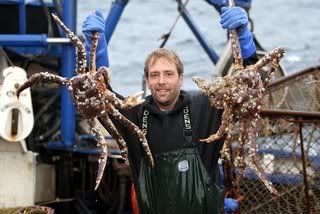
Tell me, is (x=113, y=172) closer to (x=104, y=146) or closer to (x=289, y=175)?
(x=289, y=175)

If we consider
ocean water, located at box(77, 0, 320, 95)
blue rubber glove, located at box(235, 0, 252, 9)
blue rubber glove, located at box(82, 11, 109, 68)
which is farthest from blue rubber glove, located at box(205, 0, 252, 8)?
ocean water, located at box(77, 0, 320, 95)

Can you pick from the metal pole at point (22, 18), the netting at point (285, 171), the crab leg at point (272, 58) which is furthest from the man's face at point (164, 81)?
the metal pole at point (22, 18)

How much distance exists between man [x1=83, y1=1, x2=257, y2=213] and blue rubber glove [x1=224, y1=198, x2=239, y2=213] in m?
0.74

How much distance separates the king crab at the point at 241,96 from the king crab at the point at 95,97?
1.29 ft

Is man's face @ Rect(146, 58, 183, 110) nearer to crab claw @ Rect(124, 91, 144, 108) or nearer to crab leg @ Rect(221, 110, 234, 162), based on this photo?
crab claw @ Rect(124, 91, 144, 108)

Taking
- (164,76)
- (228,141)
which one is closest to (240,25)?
(164,76)

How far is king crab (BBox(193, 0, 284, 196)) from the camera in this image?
13.9ft

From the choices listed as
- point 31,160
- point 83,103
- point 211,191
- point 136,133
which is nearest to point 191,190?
point 211,191

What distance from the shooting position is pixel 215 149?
448cm

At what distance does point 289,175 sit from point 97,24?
6.90 feet

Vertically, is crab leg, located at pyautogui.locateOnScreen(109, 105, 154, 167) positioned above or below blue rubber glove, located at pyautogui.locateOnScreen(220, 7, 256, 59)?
below

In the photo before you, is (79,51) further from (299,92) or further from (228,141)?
(299,92)

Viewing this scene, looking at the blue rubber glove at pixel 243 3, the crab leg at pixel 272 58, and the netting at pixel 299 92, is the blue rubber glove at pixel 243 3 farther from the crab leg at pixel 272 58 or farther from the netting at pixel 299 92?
the crab leg at pixel 272 58

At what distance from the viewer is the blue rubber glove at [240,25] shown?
13.9ft
